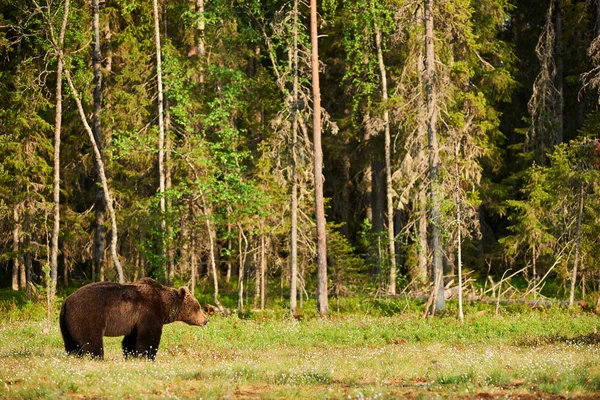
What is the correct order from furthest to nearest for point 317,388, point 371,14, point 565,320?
point 371,14 → point 565,320 → point 317,388

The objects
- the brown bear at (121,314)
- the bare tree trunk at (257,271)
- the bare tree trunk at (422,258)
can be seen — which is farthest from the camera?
the bare tree trunk at (257,271)

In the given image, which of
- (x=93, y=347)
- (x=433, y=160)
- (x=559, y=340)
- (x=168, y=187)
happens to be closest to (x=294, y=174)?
(x=433, y=160)

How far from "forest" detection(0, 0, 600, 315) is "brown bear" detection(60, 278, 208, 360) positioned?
10.4 meters

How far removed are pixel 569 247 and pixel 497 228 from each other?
15794mm

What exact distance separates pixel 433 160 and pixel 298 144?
4.60 meters

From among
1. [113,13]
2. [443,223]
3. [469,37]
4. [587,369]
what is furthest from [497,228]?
[587,369]

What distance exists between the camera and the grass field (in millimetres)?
12055

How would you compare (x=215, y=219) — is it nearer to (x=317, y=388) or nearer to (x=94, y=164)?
(x=94, y=164)

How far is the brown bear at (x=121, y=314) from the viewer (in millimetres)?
14938

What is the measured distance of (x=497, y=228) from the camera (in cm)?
4478

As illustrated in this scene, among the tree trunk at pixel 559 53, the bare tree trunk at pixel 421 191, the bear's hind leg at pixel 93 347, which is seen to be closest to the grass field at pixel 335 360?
the bear's hind leg at pixel 93 347

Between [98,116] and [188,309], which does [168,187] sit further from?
[188,309]

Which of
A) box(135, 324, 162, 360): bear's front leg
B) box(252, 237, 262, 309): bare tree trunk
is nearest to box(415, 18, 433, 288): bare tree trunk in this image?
box(252, 237, 262, 309): bare tree trunk

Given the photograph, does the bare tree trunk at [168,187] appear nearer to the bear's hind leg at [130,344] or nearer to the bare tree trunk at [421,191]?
the bare tree trunk at [421,191]
